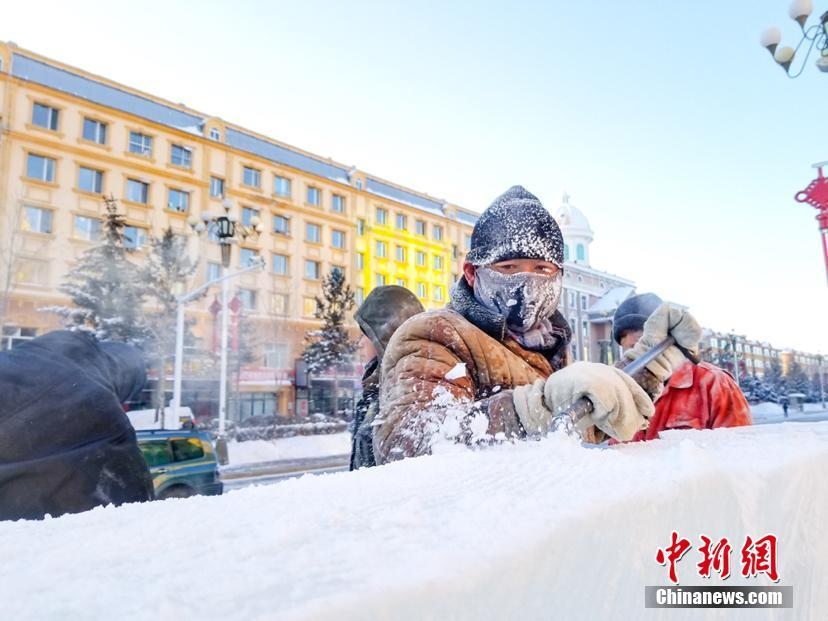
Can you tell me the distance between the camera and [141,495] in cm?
218

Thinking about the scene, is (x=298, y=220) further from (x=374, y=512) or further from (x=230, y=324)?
(x=374, y=512)

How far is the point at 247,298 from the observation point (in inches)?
1081

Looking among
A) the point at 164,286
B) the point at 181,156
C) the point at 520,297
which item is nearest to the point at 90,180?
the point at 181,156

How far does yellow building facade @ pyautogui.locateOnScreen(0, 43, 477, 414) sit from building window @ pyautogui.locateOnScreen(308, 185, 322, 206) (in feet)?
0.21

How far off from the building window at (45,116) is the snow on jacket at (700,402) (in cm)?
2715

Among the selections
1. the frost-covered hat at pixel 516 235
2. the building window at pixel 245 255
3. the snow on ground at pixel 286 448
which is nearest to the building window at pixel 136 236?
the building window at pixel 245 255

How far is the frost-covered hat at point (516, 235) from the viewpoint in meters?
2.07

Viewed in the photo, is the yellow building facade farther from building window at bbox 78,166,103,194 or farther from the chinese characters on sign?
the chinese characters on sign

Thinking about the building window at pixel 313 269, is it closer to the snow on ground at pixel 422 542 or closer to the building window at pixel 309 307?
the building window at pixel 309 307

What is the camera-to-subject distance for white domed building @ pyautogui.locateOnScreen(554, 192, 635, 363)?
109 ft

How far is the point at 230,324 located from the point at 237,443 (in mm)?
8003

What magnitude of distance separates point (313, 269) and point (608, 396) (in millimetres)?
30821

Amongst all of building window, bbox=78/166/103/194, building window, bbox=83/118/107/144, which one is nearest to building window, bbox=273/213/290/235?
building window, bbox=78/166/103/194

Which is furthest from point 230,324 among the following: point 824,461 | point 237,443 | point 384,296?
point 824,461
